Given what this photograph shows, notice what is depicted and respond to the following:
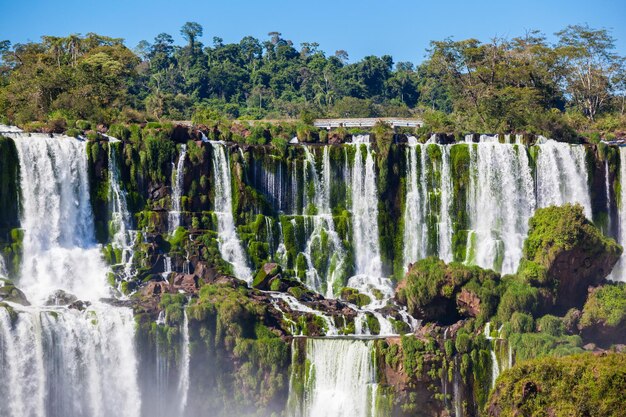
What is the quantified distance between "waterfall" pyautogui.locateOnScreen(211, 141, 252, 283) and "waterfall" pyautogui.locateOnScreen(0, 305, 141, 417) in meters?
8.74

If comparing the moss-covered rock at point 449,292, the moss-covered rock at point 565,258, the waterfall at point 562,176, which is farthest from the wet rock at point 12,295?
the waterfall at point 562,176

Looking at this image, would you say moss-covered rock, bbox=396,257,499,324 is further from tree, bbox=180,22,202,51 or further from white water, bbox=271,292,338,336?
tree, bbox=180,22,202,51

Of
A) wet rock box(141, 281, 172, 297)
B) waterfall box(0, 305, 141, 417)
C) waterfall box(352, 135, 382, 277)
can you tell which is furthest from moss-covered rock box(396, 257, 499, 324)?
waterfall box(0, 305, 141, 417)

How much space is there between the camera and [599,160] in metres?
69.1

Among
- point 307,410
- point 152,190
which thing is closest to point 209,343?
point 307,410

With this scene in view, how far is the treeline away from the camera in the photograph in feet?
243

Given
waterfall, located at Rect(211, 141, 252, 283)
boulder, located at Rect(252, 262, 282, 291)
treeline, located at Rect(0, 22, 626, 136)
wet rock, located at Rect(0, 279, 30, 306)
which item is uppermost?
treeline, located at Rect(0, 22, 626, 136)

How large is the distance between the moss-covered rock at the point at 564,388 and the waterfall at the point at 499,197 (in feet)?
69.9

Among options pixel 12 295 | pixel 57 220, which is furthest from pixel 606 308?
pixel 57 220

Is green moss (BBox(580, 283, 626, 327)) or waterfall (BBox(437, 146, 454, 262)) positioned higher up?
waterfall (BBox(437, 146, 454, 262))

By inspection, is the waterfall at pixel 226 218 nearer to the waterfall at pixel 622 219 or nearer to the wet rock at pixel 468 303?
the wet rock at pixel 468 303

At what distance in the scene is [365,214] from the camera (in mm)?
66188

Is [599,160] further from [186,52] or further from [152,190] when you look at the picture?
[186,52]

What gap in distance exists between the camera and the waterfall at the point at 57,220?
60125 millimetres
